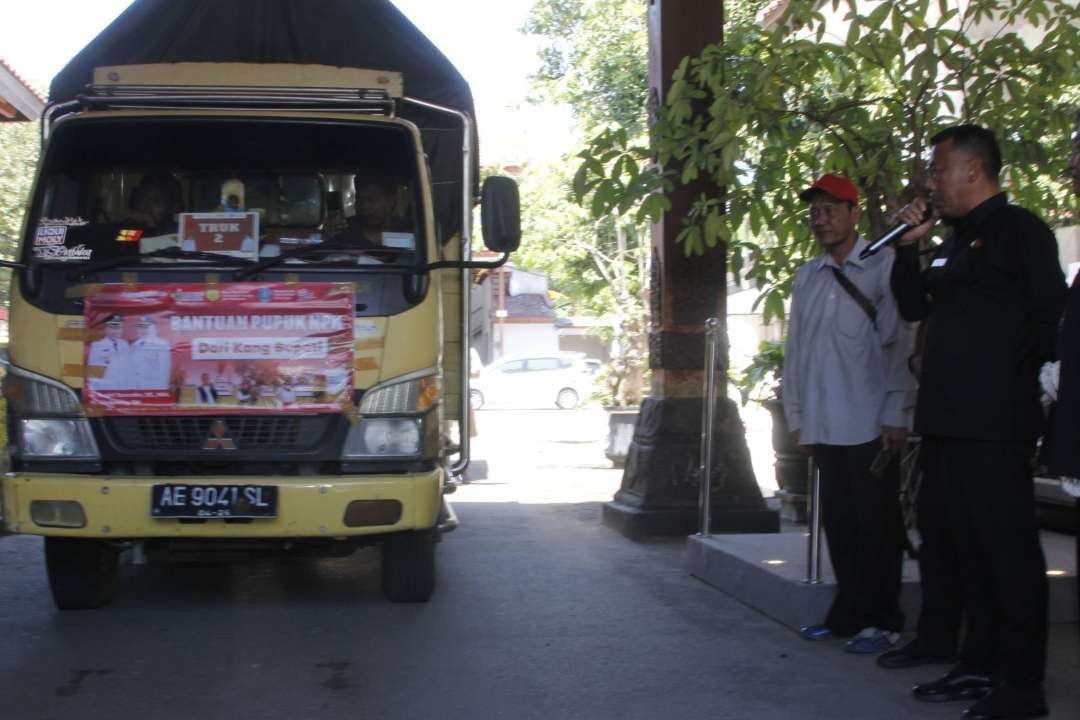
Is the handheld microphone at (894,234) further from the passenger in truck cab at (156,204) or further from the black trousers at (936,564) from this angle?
the passenger in truck cab at (156,204)

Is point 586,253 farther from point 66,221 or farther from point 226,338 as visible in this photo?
point 226,338

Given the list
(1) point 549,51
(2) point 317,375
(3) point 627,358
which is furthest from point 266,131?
(1) point 549,51

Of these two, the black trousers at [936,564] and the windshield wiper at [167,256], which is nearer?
the black trousers at [936,564]

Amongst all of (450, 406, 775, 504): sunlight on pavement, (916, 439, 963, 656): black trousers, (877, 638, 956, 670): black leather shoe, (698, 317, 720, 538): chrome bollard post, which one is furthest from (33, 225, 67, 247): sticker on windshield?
(450, 406, 775, 504): sunlight on pavement

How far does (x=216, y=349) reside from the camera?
6.29 metres

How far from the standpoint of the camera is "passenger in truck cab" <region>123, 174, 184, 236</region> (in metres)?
6.65

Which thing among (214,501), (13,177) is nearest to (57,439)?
(214,501)

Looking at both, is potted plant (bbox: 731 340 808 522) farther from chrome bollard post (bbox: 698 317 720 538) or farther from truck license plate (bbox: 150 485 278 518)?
truck license plate (bbox: 150 485 278 518)

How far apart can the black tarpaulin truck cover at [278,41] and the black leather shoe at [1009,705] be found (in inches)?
171

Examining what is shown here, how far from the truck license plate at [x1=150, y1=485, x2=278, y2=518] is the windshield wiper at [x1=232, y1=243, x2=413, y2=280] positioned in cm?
104

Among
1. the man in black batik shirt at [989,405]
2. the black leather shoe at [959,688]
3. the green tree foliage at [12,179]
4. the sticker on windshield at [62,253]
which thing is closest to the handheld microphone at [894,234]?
the man in black batik shirt at [989,405]

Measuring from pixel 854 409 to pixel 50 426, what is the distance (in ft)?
12.1

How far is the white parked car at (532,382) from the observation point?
40456 millimetres

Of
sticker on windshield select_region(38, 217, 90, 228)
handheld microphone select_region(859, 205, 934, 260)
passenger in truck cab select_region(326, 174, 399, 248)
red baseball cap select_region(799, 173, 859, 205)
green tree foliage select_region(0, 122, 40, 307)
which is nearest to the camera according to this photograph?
handheld microphone select_region(859, 205, 934, 260)
